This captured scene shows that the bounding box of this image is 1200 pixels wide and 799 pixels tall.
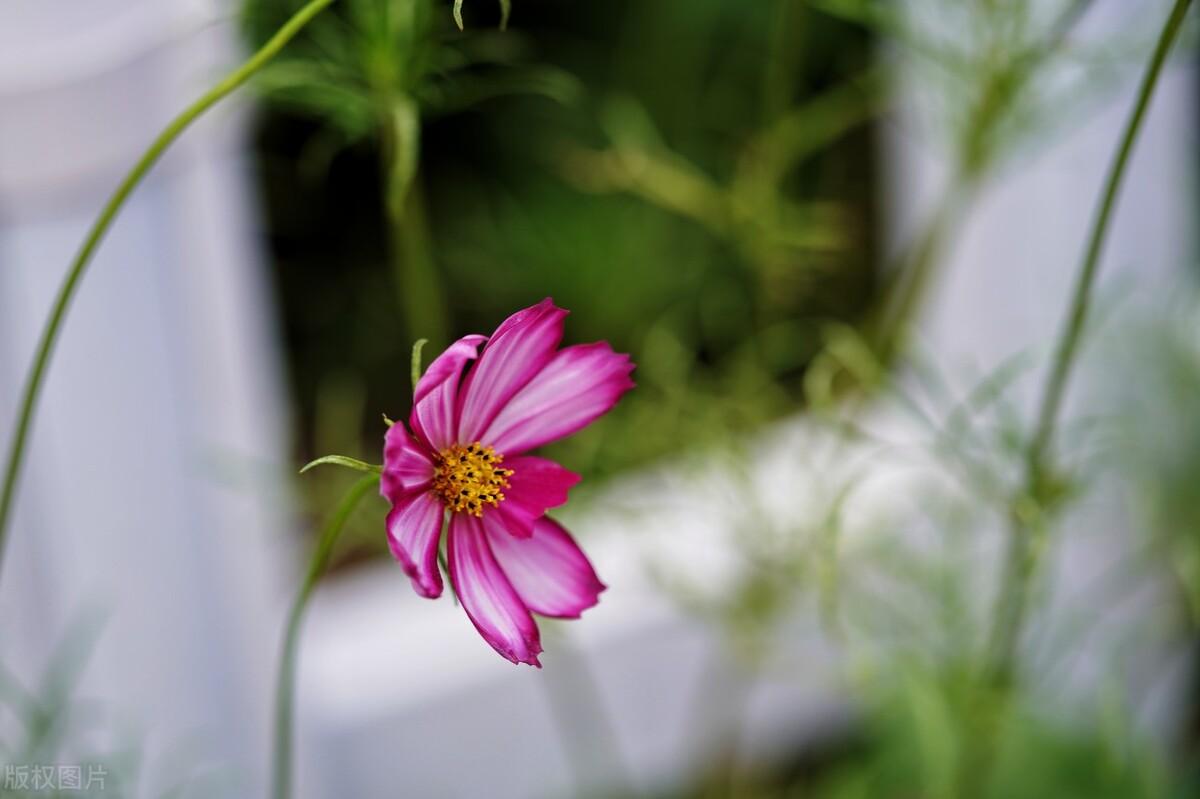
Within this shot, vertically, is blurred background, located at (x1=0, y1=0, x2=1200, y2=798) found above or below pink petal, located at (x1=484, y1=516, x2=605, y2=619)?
above

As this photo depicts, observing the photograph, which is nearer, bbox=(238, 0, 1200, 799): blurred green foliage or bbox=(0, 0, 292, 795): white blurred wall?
bbox=(238, 0, 1200, 799): blurred green foliage

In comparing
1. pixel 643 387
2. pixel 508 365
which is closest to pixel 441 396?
pixel 508 365

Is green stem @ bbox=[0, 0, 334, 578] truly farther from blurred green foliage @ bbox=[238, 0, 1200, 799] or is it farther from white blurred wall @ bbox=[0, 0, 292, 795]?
white blurred wall @ bbox=[0, 0, 292, 795]

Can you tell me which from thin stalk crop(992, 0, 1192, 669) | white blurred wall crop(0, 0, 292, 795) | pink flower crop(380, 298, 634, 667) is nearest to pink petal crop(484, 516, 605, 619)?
pink flower crop(380, 298, 634, 667)

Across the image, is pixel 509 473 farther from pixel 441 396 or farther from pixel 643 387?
pixel 643 387

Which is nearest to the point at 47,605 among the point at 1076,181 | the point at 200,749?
the point at 200,749

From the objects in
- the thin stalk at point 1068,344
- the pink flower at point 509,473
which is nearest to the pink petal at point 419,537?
the pink flower at point 509,473

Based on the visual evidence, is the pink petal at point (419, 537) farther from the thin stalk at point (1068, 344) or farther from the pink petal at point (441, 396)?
the thin stalk at point (1068, 344)

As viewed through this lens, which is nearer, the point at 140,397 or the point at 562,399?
the point at 562,399
